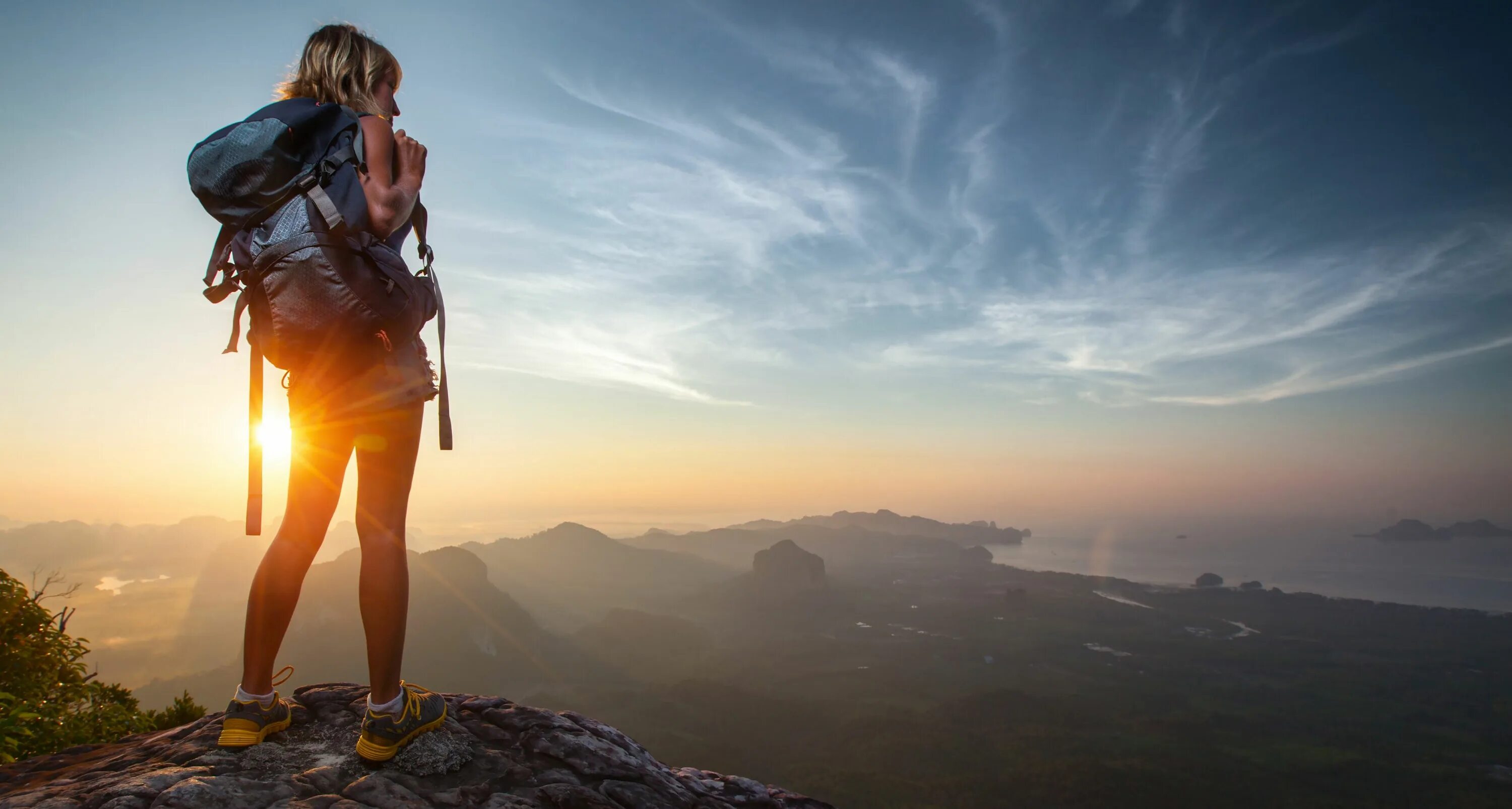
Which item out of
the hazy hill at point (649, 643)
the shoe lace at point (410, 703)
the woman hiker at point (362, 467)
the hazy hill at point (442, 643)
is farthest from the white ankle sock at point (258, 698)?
the hazy hill at point (649, 643)

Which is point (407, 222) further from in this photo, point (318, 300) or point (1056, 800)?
A: point (1056, 800)

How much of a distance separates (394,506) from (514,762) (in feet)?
6.47

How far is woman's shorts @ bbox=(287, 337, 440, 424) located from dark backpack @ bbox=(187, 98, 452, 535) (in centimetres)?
12

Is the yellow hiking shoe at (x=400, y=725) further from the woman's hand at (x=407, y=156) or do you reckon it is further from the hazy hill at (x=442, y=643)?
the hazy hill at (x=442, y=643)

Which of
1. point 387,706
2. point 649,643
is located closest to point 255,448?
point 387,706

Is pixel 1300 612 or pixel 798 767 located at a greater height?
pixel 1300 612

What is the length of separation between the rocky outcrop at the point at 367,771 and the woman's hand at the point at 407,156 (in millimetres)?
3248

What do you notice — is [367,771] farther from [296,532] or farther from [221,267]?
[221,267]

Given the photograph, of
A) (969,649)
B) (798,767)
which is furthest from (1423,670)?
(798,767)

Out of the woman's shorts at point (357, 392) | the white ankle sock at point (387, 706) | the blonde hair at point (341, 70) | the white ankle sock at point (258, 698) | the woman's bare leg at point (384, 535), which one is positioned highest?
the blonde hair at point (341, 70)

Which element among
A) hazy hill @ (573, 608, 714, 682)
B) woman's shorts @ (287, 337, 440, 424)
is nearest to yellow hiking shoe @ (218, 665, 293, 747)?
woman's shorts @ (287, 337, 440, 424)

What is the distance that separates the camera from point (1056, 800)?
82812mm

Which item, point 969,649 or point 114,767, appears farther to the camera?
point 969,649

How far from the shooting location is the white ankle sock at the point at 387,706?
3496 mm
